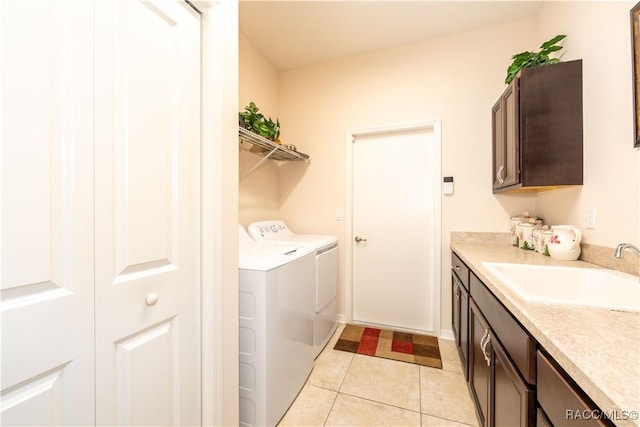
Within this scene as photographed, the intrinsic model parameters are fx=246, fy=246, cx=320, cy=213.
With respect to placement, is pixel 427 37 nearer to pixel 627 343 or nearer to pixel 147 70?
pixel 147 70

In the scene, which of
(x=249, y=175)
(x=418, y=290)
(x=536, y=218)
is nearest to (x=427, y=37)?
(x=536, y=218)

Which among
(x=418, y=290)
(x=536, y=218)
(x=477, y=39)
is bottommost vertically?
(x=418, y=290)

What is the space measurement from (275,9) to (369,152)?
1.45 metres

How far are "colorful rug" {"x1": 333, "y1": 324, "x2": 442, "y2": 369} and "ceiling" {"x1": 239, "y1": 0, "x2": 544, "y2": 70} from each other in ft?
9.15

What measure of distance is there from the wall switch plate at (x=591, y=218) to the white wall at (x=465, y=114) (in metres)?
0.04

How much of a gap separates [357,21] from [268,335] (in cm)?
247

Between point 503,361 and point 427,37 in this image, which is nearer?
point 503,361

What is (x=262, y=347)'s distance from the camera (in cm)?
128

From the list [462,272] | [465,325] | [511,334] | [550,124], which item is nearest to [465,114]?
[550,124]

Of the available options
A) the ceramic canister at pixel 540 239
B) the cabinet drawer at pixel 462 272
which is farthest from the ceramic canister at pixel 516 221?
the cabinet drawer at pixel 462 272

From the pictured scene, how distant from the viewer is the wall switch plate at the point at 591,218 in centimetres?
136

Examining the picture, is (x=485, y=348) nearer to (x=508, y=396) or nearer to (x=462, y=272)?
(x=508, y=396)

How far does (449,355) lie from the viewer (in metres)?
2.02

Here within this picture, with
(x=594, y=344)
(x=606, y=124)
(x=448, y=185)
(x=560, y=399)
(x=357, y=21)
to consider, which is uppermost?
(x=357, y=21)
